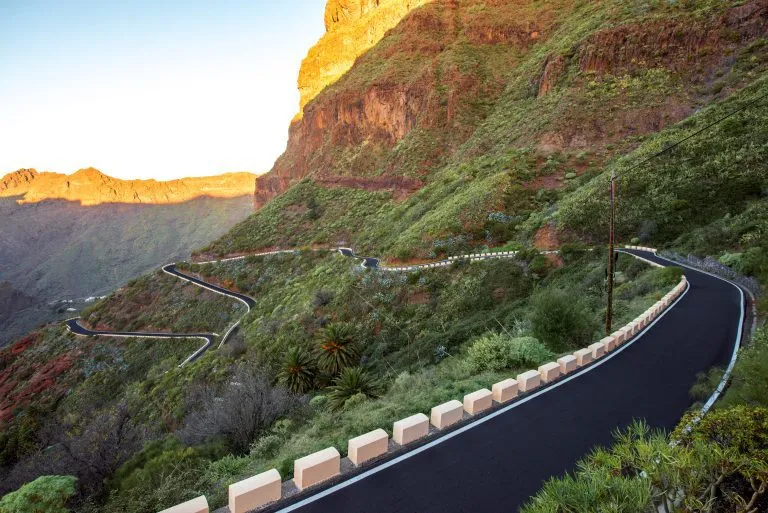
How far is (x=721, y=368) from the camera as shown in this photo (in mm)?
8688

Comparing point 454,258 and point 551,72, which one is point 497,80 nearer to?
point 551,72

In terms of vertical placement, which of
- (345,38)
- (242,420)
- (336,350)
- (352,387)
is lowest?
(336,350)

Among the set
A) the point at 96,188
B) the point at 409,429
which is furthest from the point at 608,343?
the point at 96,188

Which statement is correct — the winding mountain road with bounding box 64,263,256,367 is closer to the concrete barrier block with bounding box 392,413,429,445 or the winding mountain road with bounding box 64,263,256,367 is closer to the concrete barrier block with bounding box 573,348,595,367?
the concrete barrier block with bounding box 573,348,595,367

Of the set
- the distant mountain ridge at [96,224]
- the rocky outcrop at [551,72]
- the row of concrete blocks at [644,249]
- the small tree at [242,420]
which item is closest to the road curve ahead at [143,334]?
the small tree at [242,420]

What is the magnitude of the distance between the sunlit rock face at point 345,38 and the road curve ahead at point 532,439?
9210cm

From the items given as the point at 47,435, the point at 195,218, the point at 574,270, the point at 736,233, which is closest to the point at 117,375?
the point at 47,435

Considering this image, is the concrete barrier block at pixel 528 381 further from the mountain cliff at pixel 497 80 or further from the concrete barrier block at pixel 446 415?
the mountain cliff at pixel 497 80

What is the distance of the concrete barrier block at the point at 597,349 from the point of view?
9531mm

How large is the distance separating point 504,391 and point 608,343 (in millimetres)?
4581

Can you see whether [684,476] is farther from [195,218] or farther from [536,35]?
[195,218]

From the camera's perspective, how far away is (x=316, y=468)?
194 inches

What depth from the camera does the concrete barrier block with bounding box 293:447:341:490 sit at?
4.86 metres

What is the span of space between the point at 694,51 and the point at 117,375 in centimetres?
6272
